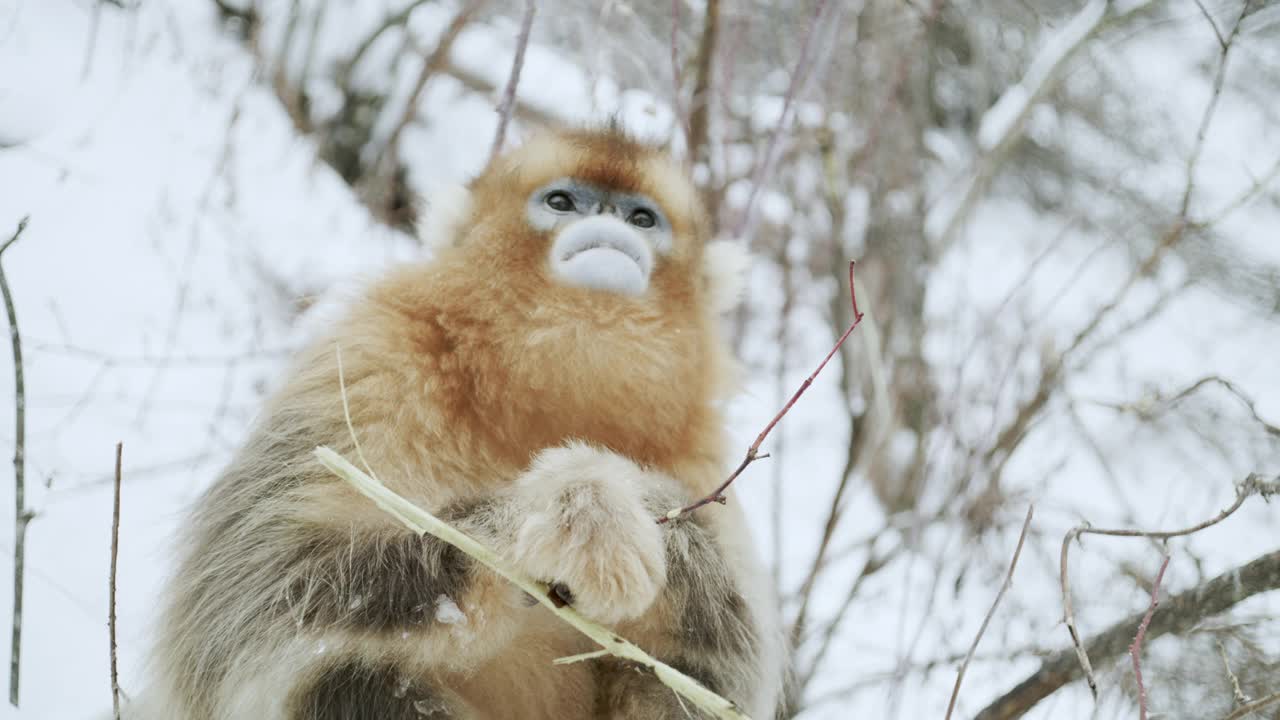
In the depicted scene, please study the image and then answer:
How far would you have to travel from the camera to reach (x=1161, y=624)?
2.25 meters

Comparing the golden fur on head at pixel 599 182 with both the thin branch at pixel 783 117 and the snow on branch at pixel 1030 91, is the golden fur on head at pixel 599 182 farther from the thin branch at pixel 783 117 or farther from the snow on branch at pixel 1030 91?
the snow on branch at pixel 1030 91

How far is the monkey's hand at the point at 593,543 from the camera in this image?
5.20 feet

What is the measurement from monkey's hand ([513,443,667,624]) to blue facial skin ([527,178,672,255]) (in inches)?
32.6

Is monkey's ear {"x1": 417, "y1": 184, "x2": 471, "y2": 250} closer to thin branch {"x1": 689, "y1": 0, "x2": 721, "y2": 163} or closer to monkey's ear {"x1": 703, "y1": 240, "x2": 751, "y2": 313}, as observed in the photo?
monkey's ear {"x1": 703, "y1": 240, "x2": 751, "y2": 313}

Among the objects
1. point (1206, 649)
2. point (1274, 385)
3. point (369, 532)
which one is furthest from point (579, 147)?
point (1274, 385)

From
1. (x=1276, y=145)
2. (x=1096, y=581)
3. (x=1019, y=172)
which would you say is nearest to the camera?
(x=1096, y=581)

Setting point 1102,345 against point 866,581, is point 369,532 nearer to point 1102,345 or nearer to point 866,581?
point 866,581

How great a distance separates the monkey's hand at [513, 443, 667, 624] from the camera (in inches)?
62.4

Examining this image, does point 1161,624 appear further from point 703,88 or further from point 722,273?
→ point 703,88

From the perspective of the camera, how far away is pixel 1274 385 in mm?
3973

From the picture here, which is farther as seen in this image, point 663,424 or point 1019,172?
point 1019,172

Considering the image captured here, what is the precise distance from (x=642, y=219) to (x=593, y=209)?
0.45ft

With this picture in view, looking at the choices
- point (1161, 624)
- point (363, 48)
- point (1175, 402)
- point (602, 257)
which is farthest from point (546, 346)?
point (363, 48)

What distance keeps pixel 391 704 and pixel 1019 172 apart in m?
5.58
